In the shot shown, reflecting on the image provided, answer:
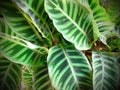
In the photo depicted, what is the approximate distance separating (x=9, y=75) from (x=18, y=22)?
0.70 feet

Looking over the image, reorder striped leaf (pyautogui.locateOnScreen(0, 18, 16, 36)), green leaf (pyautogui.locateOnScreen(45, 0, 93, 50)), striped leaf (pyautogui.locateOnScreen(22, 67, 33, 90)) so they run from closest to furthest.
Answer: green leaf (pyautogui.locateOnScreen(45, 0, 93, 50))
striped leaf (pyautogui.locateOnScreen(0, 18, 16, 36))
striped leaf (pyautogui.locateOnScreen(22, 67, 33, 90))

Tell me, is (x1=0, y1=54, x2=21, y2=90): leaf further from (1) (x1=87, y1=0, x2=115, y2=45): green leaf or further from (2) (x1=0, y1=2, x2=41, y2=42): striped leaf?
(1) (x1=87, y1=0, x2=115, y2=45): green leaf

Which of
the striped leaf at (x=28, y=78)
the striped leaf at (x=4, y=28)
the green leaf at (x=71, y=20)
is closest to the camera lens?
the green leaf at (x=71, y=20)

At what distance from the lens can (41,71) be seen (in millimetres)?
945

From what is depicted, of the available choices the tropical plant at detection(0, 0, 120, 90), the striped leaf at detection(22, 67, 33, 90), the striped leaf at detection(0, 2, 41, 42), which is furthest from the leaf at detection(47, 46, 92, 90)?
the striped leaf at detection(22, 67, 33, 90)

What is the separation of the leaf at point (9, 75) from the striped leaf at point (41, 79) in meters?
0.08

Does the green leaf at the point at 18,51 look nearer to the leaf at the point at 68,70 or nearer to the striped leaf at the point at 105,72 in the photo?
the leaf at the point at 68,70

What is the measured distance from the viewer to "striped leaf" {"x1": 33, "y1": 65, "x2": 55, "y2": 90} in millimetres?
932

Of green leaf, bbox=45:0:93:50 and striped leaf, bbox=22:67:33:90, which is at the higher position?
green leaf, bbox=45:0:93:50

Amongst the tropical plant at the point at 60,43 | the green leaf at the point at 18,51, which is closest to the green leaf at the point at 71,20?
the tropical plant at the point at 60,43

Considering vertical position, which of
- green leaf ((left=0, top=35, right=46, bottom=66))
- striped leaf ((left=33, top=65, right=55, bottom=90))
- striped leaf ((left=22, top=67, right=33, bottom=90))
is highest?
green leaf ((left=0, top=35, right=46, bottom=66))

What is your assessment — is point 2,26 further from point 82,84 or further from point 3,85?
point 82,84

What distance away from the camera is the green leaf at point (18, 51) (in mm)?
872

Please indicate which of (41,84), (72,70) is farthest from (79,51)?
(41,84)
